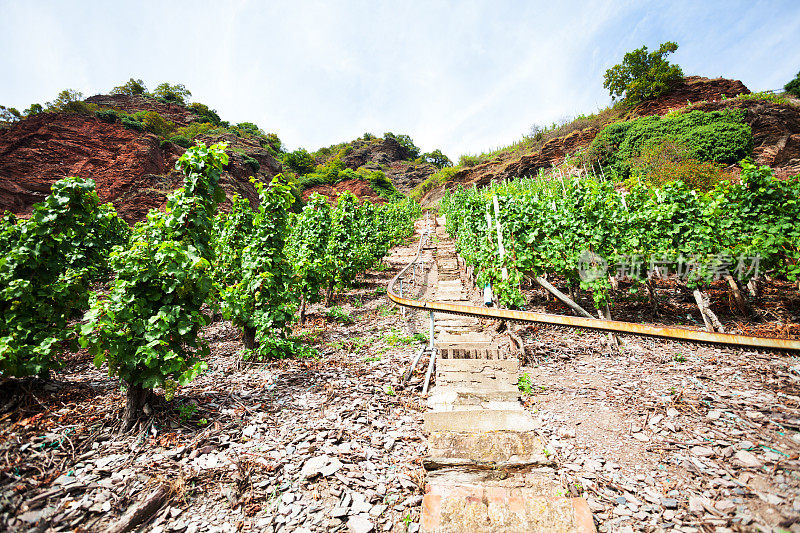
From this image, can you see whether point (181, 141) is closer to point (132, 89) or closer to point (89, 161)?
point (89, 161)

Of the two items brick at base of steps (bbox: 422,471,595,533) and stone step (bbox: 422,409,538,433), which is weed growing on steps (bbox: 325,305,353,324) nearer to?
stone step (bbox: 422,409,538,433)

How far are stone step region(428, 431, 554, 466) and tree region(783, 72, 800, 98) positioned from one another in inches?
1908

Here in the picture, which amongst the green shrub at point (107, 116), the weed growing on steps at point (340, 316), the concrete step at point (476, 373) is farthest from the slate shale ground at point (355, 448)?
the green shrub at point (107, 116)

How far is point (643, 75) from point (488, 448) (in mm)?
37830

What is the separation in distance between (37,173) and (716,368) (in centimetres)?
3215

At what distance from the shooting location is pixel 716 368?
14.6ft

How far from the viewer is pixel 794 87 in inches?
1131

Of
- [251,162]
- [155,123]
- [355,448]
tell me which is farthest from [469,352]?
[155,123]

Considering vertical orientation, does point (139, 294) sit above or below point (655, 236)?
below

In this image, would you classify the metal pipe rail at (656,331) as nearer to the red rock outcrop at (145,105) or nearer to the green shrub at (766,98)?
the green shrub at (766,98)

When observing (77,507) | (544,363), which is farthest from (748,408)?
(77,507)

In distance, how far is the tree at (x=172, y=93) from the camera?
4722 cm

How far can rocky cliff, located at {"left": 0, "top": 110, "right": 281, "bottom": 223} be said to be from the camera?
1748 cm

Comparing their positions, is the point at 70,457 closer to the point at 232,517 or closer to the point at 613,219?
the point at 232,517
